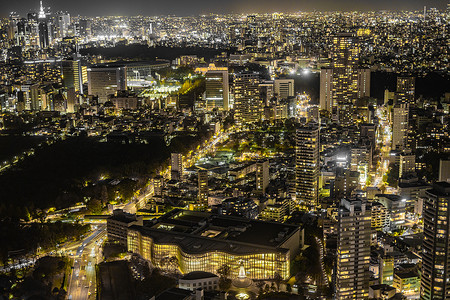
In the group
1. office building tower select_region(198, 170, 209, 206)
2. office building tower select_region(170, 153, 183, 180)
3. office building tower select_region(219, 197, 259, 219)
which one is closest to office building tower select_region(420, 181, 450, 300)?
office building tower select_region(219, 197, 259, 219)

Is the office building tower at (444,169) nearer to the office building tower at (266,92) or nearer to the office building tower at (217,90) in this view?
the office building tower at (266,92)

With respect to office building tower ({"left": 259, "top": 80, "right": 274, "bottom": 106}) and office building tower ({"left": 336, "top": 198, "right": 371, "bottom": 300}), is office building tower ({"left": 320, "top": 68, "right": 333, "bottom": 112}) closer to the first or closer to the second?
office building tower ({"left": 259, "top": 80, "right": 274, "bottom": 106})

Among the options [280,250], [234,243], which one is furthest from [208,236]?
[280,250]

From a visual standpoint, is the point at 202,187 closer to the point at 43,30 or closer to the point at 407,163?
the point at 407,163

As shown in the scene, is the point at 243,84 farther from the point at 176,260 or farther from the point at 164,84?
the point at 176,260

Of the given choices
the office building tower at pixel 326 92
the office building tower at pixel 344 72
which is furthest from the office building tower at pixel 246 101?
the office building tower at pixel 326 92
